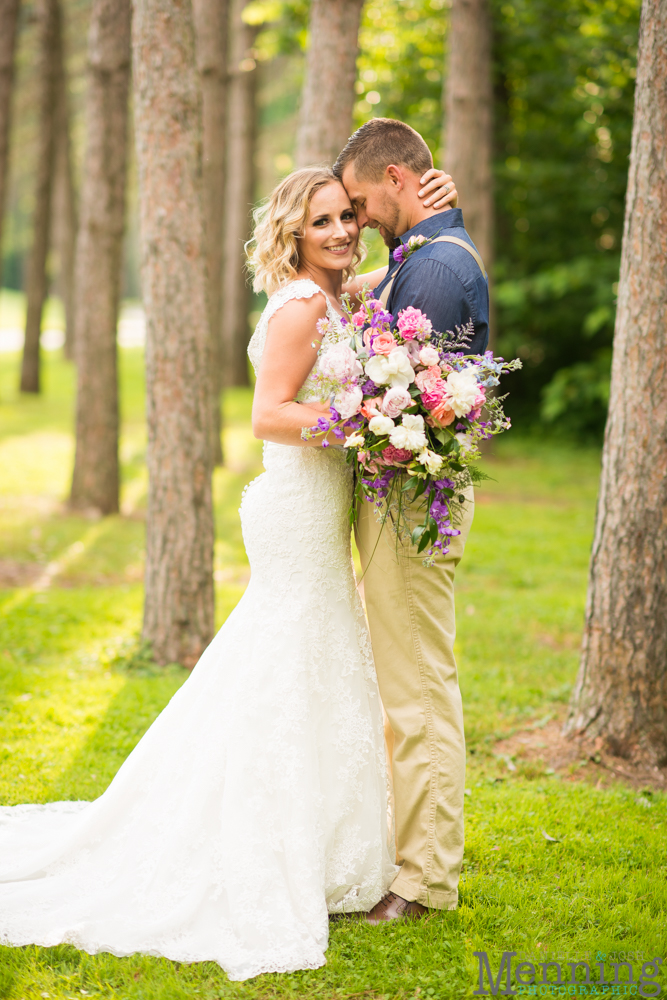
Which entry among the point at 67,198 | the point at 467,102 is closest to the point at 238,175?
the point at 67,198

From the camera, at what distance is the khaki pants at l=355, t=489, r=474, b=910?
3189 mm

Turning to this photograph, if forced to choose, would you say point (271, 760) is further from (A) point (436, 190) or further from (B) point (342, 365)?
(A) point (436, 190)

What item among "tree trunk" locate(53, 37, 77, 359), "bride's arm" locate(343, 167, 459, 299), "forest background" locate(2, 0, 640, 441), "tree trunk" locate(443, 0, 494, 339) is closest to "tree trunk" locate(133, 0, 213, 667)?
"bride's arm" locate(343, 167, 459, 299)

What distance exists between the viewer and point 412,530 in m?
3.13

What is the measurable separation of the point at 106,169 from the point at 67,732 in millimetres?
6506

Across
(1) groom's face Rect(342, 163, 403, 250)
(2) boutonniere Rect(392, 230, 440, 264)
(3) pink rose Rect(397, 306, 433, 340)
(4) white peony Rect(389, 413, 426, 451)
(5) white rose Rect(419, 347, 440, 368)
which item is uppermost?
(1) groom's face Rect(342, 163, 403, 250)

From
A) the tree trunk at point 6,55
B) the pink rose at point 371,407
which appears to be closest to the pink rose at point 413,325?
the pink rose at point 371,407

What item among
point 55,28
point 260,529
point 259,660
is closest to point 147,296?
point 260,529

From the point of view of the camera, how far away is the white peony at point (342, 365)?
114 inches

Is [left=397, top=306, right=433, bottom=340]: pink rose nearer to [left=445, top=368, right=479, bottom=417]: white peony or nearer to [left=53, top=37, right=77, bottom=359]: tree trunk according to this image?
[left=445, top=368, right=479, bottom=417]: white peony

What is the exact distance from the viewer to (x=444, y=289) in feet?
9.89

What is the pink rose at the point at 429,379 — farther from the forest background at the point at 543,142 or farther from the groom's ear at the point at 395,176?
the forest background at the point at 543,142

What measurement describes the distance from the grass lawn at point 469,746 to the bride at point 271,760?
0.51 ft

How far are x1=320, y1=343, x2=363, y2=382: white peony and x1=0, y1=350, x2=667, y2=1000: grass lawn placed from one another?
1.99 metres
